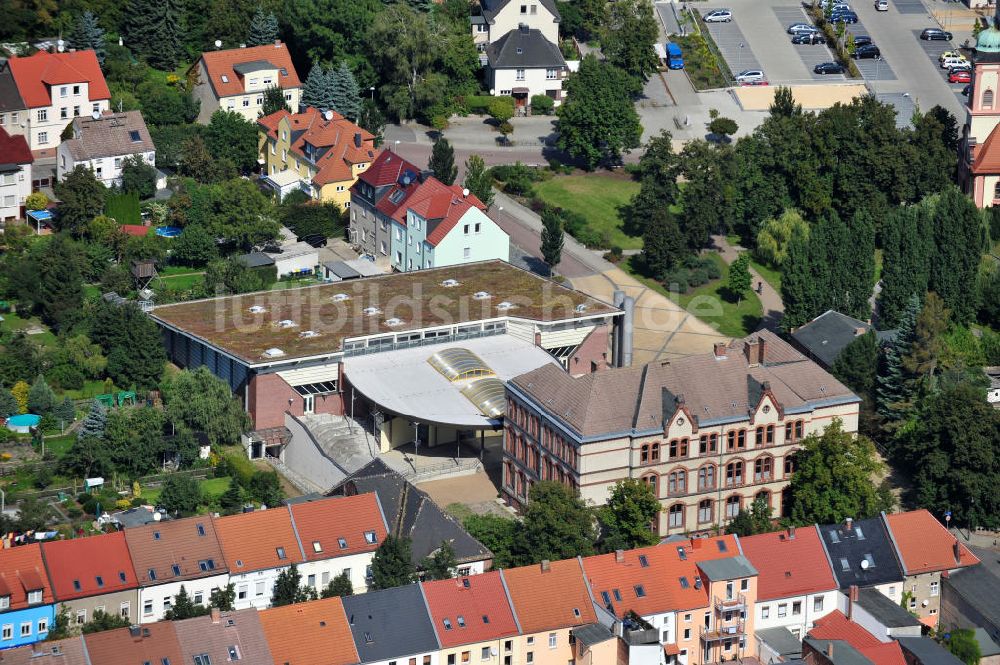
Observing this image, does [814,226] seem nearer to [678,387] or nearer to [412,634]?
[678,387]

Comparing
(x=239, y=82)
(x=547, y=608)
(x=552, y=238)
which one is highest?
(x=239, y=82)

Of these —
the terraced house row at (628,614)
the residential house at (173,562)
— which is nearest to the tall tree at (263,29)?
the terraced house row at (628,614)

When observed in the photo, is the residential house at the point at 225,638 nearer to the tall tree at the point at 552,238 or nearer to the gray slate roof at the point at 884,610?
the gray slate roof at the point at 884,610

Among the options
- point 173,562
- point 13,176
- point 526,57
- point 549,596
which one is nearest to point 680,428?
point 549,596

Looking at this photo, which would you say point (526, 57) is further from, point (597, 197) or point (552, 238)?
point (552, 238)

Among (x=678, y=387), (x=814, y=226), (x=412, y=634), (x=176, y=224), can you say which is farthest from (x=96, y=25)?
(x=412, y=634)

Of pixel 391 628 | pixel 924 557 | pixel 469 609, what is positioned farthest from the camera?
pixel 924 557

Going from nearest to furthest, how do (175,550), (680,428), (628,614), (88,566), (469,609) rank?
1. (469,609)
2. (628,614)
3. (88,566)
4. (175,550)
5. (680,428)
